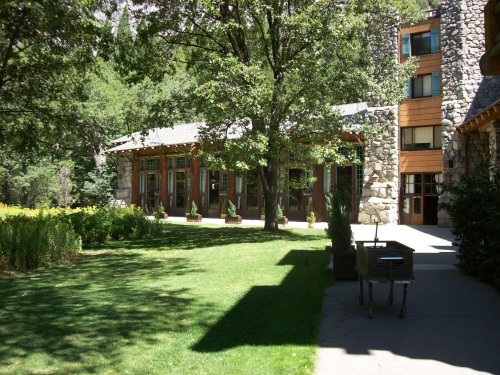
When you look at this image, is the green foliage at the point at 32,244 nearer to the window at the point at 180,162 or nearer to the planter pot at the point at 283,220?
the planter pot at the point at 283,220

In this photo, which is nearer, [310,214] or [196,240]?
[196,240]

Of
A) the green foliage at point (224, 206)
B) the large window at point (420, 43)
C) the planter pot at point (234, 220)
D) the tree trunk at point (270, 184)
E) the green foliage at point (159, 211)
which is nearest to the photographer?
the tree trunk at point (270, 184)

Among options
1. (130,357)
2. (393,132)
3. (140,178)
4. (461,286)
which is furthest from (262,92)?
(140,178)

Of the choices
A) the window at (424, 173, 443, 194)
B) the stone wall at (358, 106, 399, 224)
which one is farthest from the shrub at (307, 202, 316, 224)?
the window at (424, 173, 443, 194)

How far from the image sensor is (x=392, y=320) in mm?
6023

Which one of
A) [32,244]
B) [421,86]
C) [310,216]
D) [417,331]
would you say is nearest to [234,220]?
[310,216]

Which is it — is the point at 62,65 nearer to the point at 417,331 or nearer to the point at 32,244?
the point at 32,244

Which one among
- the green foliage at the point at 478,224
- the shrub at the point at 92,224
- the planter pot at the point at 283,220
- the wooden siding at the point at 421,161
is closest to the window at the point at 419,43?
the wooden siding at the point at 421,161

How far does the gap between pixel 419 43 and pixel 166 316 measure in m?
23.4

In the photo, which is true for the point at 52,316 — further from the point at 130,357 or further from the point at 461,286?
the point at 461,286

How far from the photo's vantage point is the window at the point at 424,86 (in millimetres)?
24422

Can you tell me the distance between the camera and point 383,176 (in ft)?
83.0

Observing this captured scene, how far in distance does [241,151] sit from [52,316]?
29.9 feet

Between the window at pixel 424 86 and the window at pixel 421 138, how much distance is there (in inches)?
67.6
